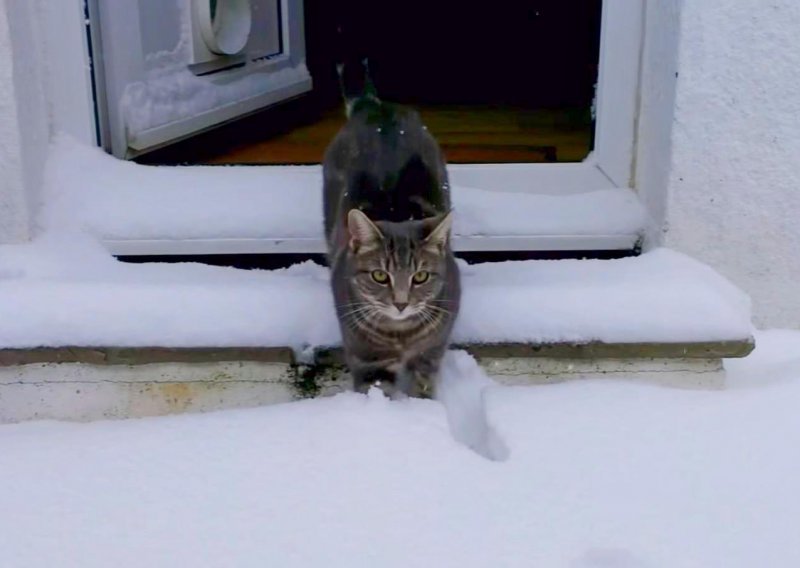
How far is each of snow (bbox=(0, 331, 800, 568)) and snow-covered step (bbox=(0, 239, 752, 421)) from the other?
0.06m

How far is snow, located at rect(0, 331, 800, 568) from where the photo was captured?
1058 mm

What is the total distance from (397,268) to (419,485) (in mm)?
346

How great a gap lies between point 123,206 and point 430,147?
2.01ft

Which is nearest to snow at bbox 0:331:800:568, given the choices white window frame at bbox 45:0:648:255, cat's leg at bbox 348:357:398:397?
cat's leg at bbox 348:357:398:397

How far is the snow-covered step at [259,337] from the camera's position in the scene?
1.41 meters

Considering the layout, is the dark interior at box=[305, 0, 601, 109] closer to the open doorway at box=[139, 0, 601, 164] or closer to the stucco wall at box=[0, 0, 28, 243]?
the open doorway at box=[139, 0, 601, 164]

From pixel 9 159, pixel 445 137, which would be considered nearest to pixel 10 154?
pixel 9 159

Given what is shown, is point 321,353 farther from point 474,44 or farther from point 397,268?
point 474,44

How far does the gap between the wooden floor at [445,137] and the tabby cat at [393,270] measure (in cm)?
72

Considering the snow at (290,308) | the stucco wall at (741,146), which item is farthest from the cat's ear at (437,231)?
the stucco wall at (741,146)

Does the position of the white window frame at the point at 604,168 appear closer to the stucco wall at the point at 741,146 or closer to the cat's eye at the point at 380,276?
the stucco wall at the point at 741,146

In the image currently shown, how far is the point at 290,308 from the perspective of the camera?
1.47 meters

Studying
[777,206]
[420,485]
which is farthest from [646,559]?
[777,206]

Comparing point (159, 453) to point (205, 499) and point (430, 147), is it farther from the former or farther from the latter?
point (430, 147)
